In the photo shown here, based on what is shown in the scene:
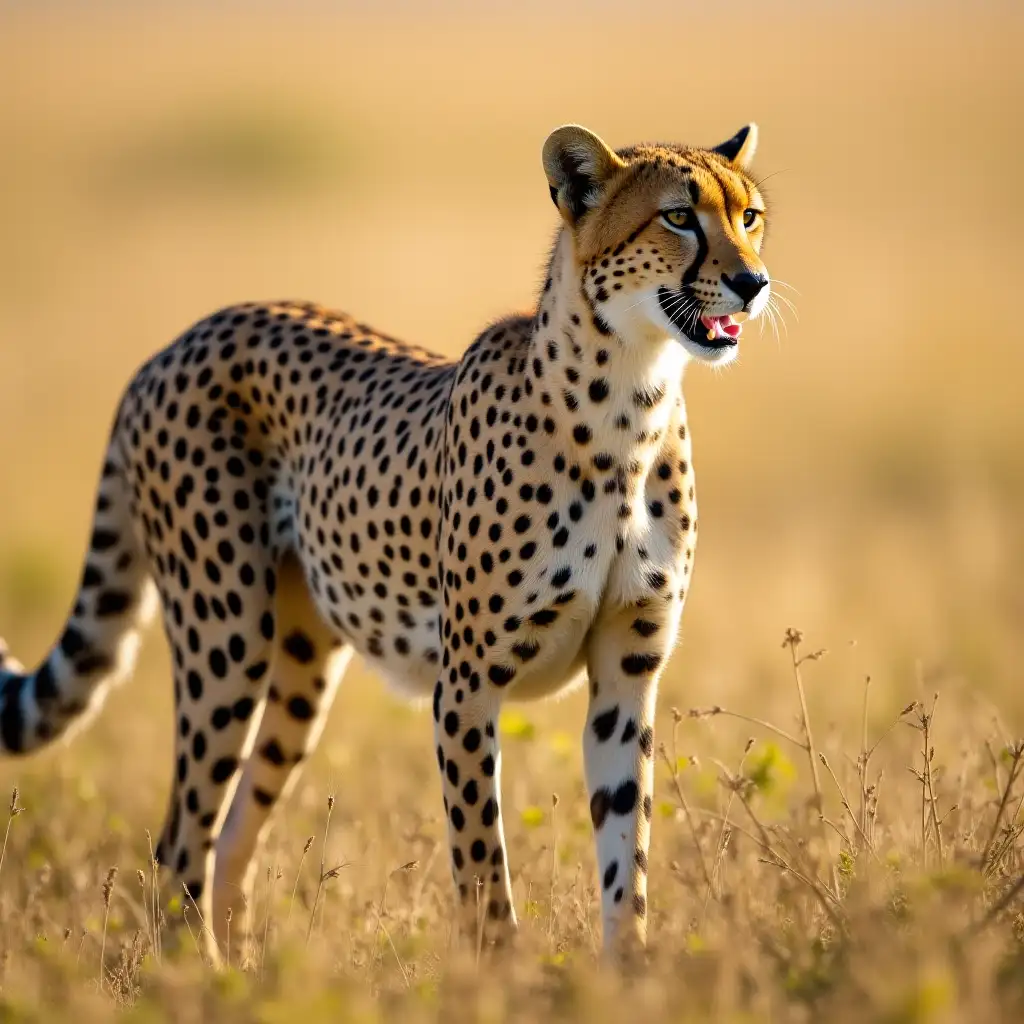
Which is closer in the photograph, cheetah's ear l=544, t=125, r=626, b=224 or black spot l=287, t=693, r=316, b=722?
cheetah's ear l=544, t=125, r=626, b=224

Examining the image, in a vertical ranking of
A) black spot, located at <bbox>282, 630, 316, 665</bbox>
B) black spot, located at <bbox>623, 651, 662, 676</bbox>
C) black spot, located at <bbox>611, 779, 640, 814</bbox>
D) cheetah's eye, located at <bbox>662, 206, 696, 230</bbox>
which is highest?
cheetah's eye, located at <bbox>662, 206, 696, 230</bbox>

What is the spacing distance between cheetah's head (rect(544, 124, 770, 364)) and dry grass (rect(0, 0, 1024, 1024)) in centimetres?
85

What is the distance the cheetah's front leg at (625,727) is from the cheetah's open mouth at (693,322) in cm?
56

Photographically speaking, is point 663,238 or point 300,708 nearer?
point 663,238

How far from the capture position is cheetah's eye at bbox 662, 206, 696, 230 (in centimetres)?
399

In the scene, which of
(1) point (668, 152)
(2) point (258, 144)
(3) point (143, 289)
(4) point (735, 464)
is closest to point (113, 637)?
(1) point (668, 152)

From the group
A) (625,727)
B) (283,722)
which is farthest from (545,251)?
(283,722)

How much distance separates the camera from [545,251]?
495 cm

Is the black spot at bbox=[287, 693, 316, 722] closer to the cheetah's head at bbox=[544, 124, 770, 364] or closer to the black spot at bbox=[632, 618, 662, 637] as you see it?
the black spot at bbox=[632, 618, 662, 637]

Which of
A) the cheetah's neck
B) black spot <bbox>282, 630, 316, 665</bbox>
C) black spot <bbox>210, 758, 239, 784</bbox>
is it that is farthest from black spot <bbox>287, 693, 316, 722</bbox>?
the cheetah's neck

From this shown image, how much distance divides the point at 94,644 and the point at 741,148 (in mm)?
2300

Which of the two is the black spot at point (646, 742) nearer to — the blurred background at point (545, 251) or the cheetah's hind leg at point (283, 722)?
the blurred background at point (545, 251)

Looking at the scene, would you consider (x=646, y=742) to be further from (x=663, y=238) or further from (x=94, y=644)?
(x=94, y=644)

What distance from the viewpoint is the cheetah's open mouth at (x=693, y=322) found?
12.8 ft
